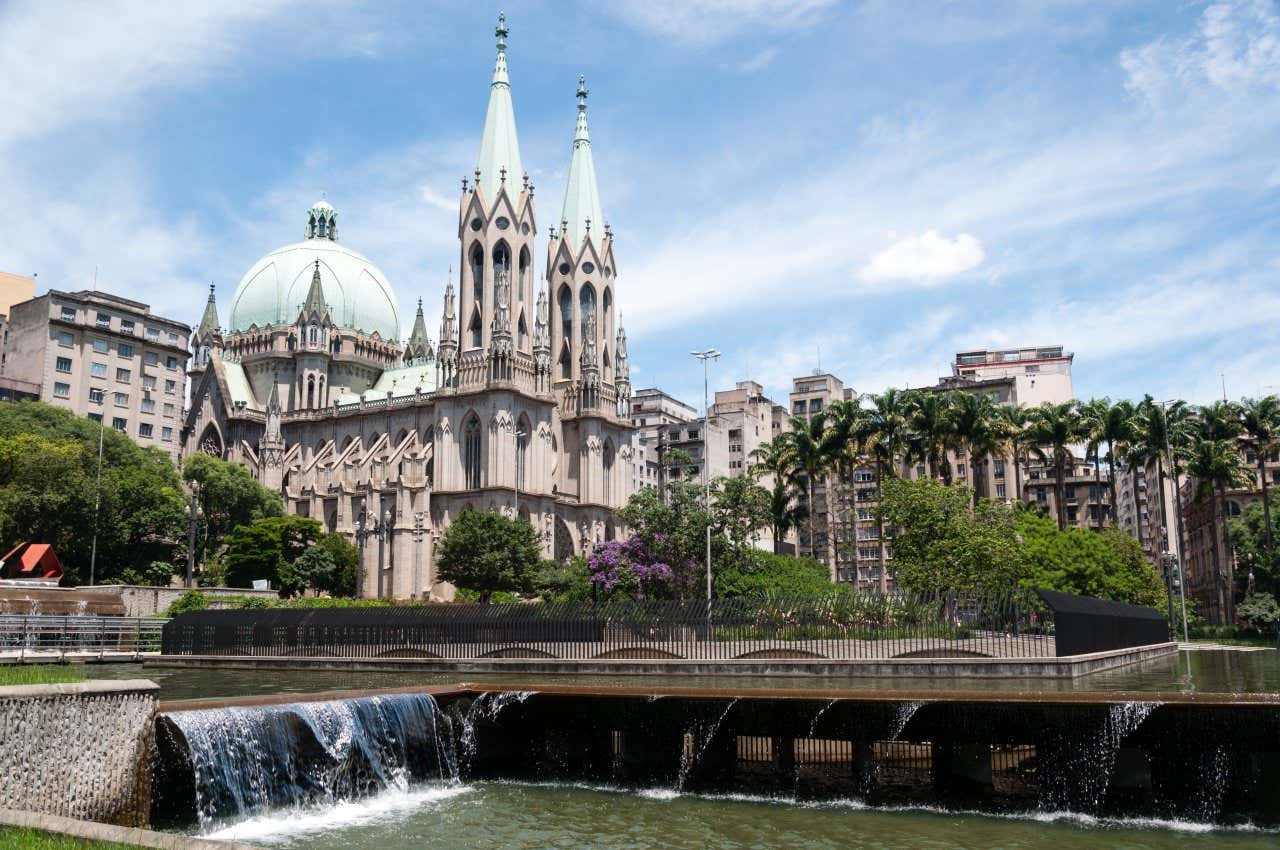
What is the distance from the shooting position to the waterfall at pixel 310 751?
16.6 metres

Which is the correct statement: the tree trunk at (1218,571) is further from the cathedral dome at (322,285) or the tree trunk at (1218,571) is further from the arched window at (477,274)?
the cathedral dome at (322,285)

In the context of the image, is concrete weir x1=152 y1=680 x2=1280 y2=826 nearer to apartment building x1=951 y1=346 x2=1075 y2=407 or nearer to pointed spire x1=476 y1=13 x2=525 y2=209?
pointed spire x1=476 y1=13 x2=525 y2=209

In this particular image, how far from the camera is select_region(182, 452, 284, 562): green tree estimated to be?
285 ft

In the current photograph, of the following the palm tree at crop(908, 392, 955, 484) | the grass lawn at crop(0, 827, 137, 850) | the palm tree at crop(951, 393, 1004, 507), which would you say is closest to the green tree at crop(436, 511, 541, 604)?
the palm tree at crop(908, 392, 955, 484)

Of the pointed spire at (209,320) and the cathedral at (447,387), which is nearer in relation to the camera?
the cathedral at (447,387)

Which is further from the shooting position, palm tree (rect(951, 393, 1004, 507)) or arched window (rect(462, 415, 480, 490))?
arched window (rect(462, 415, 480, 490))

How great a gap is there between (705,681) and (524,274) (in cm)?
7004

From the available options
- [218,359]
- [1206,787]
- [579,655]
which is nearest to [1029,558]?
[579,655]

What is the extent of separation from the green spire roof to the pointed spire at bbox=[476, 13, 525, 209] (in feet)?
24.6

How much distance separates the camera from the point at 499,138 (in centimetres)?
9844

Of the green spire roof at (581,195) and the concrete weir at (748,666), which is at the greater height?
the green spire roof at (581,195)

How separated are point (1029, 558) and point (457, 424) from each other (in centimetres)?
4954

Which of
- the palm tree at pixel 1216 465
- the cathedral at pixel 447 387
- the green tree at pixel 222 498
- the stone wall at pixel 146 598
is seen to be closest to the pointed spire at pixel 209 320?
the cathedral at pixel 447 387

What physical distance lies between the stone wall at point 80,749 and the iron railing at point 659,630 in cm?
1934
